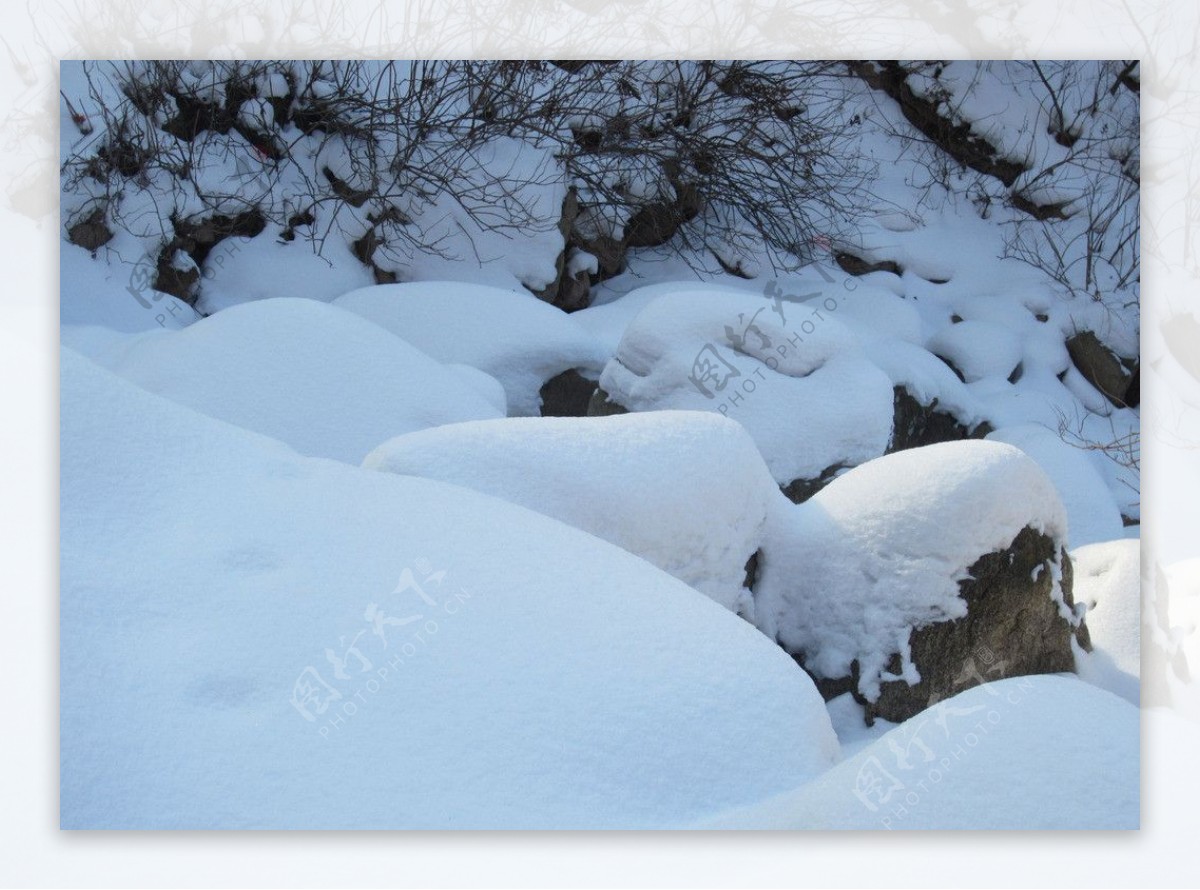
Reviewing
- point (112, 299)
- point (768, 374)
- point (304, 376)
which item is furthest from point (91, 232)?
point (768, 374)

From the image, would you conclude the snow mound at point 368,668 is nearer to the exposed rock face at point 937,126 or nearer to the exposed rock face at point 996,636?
the exposed rock face at point 996,636

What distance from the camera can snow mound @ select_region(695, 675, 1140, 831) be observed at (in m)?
1.75

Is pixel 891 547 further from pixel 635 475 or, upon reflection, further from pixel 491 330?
pixel 491 330

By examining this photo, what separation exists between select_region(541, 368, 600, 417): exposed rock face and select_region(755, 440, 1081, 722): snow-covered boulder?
0.52 meters

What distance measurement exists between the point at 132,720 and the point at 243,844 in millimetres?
330

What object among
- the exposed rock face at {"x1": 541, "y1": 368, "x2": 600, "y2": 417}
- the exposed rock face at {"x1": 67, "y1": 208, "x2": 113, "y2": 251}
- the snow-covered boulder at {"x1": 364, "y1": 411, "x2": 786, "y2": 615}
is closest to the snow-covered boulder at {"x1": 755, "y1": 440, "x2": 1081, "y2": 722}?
the snow-covered boulder at {"x1": 364, "y1": 411, "x2": 786, "y2": 615}

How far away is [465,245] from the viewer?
2.28m

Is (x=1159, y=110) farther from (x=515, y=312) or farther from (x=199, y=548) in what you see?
(x=199, y=548)

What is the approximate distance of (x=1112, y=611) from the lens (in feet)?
6.89

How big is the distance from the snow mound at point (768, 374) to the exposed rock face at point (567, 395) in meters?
0.10

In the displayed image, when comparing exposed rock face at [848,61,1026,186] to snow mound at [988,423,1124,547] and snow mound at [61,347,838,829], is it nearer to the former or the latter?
snow mound at [988,423,1124,547]

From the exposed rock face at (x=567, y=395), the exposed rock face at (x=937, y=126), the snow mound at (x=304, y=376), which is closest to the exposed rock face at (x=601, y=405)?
the exposed rock face at (x=567, y=395)

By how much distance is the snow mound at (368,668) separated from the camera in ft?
5.29

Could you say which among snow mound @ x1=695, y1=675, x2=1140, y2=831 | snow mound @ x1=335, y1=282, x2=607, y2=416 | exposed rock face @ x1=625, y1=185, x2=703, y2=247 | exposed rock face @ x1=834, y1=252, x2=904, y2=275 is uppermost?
exposed rock face @ x1=625, y1=185, x2=703, y2=247
